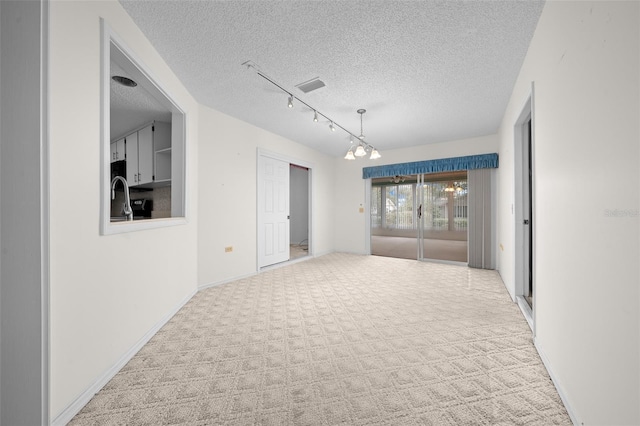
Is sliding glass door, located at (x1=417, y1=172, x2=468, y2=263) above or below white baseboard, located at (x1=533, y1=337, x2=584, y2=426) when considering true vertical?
A: above

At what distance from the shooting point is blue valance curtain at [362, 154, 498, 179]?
4.61m

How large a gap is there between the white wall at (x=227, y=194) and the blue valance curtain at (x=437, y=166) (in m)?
2.44

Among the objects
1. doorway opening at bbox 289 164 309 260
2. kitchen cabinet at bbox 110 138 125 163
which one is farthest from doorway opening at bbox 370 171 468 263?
kitchen cabinet at bbox 110 138 125 163

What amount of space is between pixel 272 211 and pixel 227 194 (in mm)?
1143

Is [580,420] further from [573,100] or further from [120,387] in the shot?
[120,387]

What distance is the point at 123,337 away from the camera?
179 cm

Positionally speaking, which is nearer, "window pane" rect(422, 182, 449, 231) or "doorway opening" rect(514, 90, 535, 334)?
"doorway opening" rect(514, 90, 535, 334)

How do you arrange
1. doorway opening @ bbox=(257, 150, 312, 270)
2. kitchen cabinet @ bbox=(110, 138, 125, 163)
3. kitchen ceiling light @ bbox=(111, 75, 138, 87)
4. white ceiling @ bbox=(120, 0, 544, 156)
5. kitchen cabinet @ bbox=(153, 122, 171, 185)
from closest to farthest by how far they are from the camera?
1. white ceiling @ bbox=(120, 0, 544, 156)
2. kitchen ceiling light @ bbox=(111, 75, 138, 87)
3. kitchen cabinet @ bbox=(153, 122, 171, 185)
4. kitchen cabinet @ bbox=(110, 138, 125, 163)
5. doorway opening @ bbox=(257, 150, 312, 270)

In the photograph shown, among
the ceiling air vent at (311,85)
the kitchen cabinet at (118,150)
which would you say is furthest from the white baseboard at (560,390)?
the kitchen cabinet at (118,150)

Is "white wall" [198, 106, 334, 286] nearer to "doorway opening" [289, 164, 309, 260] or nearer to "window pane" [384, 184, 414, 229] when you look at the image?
"doorway opening" [289, 164, 309, 260]

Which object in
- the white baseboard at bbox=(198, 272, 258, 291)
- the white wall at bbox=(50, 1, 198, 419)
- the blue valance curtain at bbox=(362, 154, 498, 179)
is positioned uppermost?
the blue valance curtain at bbox=(362, 154, 498, 179)

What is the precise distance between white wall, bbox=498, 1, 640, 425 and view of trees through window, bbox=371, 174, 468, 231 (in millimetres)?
5332

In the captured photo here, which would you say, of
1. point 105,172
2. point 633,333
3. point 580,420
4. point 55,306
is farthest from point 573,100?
point 55,306

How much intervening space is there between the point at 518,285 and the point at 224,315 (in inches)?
133
